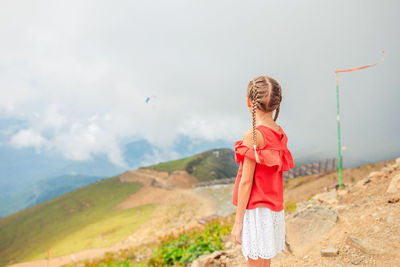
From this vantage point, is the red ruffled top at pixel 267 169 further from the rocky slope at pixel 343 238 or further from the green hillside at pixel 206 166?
the green hillside at pixel 206 166

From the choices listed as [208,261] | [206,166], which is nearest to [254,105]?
[208,261]

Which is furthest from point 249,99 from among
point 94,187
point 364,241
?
point 94,187

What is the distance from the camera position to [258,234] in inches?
86.2

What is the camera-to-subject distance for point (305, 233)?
4879mm

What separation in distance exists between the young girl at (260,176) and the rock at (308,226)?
3.00 metres

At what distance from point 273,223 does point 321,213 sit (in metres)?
3.67

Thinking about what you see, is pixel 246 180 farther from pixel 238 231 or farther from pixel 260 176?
pixel 238 231

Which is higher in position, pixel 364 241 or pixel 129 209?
pixel 364 241

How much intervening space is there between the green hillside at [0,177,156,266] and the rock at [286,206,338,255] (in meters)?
18.8

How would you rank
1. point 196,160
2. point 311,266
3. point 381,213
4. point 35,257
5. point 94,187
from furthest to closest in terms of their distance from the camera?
point 196,160 → point 94,187 → point 35,257 → point 381,213 → point 311,266

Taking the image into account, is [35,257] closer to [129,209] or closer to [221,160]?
[129,209]

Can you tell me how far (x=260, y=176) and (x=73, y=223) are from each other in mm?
35452

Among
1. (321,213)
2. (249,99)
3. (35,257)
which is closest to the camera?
(249,99)

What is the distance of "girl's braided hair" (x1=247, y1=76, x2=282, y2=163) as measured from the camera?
2.14m
